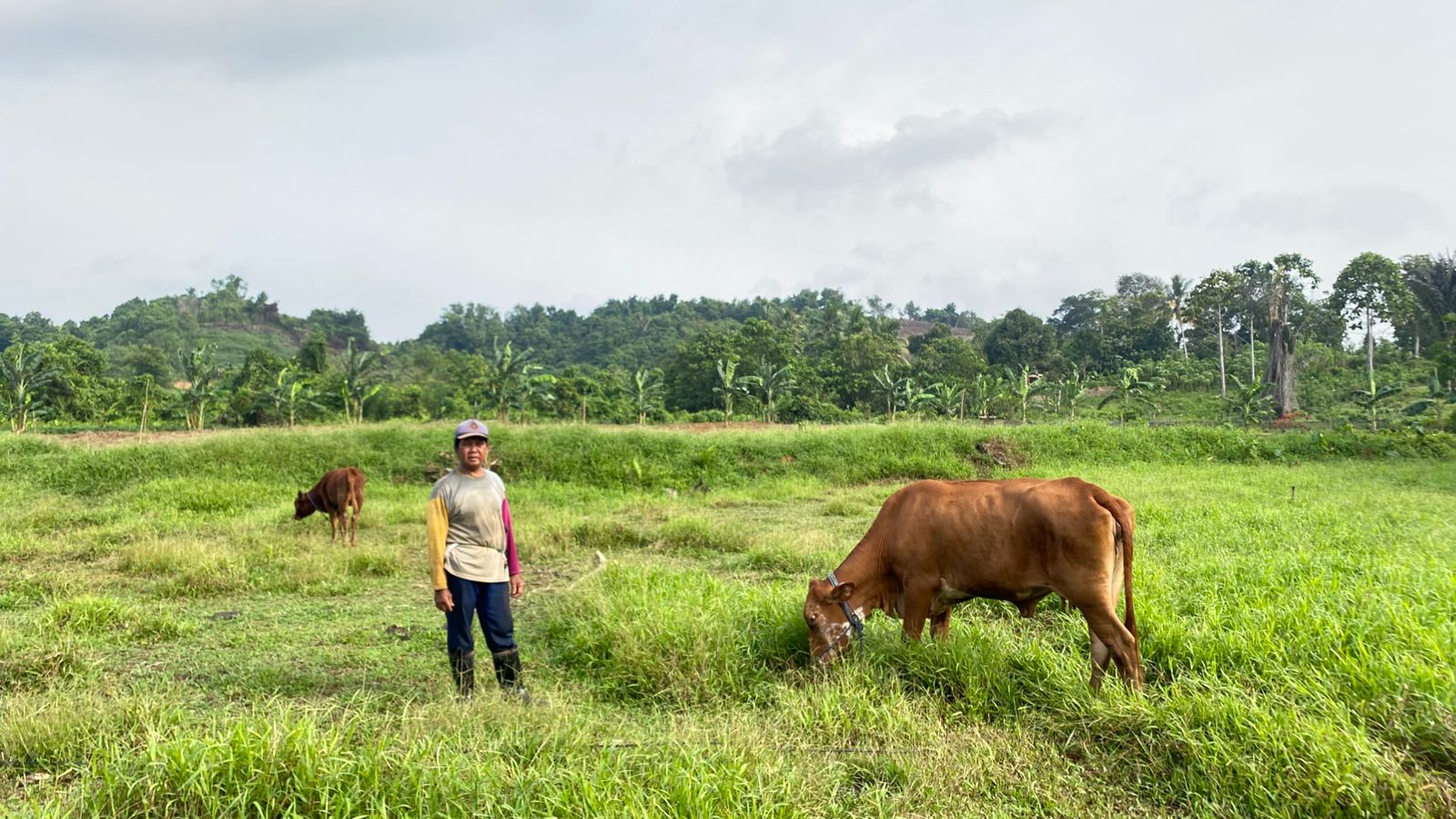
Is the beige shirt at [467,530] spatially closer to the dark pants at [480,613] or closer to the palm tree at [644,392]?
the dark pants at [480,613]

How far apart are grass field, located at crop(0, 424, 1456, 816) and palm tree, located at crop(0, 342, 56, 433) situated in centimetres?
2204

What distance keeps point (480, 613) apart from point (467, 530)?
550mm

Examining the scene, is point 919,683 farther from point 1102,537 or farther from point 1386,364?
point 1386,364

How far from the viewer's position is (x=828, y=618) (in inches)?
205

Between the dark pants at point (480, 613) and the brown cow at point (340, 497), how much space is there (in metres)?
7.35

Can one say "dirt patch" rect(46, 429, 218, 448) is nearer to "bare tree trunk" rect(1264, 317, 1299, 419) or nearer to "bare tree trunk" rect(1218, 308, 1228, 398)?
"bare tree trunk" rect(1264, 317, 1299, 419)

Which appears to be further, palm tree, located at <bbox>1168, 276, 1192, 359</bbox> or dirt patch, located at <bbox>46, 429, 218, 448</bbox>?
palm tree, located at <bbox>1168, 276, 1192, 359</bbox>

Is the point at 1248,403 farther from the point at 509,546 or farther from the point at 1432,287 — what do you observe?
the point at 509,546

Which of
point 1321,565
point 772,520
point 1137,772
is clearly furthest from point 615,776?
point 772,520

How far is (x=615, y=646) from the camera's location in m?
5.17

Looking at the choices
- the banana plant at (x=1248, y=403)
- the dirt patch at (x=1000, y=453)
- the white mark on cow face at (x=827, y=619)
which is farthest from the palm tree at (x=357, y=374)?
the banana plant at (x=1248, y=403)

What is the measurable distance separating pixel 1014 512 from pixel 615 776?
2.99 meters

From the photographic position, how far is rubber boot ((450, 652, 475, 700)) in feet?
15.8

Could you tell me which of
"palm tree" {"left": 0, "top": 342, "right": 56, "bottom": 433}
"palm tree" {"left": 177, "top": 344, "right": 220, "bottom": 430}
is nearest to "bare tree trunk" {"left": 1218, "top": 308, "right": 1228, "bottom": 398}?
"palm tree" {"left": 177, "top": 344, "right": 220, "bottom": 430}
